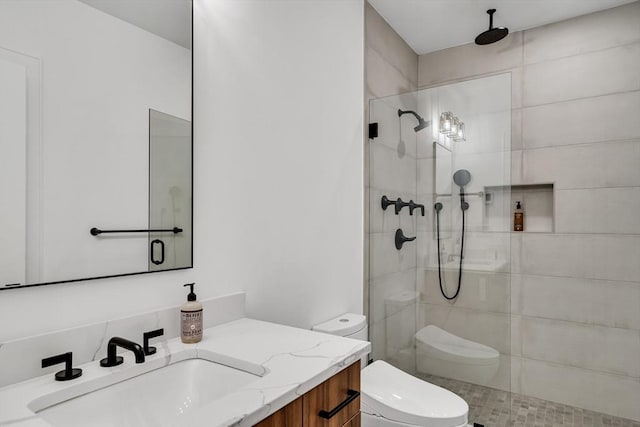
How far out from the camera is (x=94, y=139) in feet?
3.62

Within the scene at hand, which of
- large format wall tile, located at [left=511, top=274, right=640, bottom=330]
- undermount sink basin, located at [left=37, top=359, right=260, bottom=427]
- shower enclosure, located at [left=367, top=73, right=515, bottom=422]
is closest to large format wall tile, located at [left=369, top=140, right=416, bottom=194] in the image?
shower enclosure, located at [left=367, top=73, right=515, bottom=422]

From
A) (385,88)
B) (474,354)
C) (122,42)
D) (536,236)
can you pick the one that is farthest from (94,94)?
(536,236)

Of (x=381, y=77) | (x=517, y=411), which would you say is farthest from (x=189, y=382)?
(x=517, y=411)

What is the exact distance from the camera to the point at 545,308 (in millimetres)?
2729

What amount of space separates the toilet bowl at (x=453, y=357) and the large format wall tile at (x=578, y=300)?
740 mm

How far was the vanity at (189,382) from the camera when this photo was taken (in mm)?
849

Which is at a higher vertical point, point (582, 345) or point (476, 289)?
point (476, 289)

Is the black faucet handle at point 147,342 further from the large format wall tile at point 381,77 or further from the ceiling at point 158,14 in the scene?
the large format wall tile at point 381,77

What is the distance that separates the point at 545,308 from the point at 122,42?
289 cm

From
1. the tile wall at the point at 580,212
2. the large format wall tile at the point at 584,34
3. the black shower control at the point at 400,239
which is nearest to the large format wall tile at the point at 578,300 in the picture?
the tile wall at the point at 580,212

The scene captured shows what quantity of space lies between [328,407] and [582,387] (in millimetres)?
2385

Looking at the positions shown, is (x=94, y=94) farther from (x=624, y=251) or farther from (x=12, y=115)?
(x=624, y=251)

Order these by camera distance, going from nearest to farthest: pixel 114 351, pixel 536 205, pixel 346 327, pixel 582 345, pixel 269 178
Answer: pixel 114 351
pixel 269 178
pixel 346 327
pixel 582 345
pixel 536 205

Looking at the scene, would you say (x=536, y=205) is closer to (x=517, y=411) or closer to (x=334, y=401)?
(x=517, y=411)
